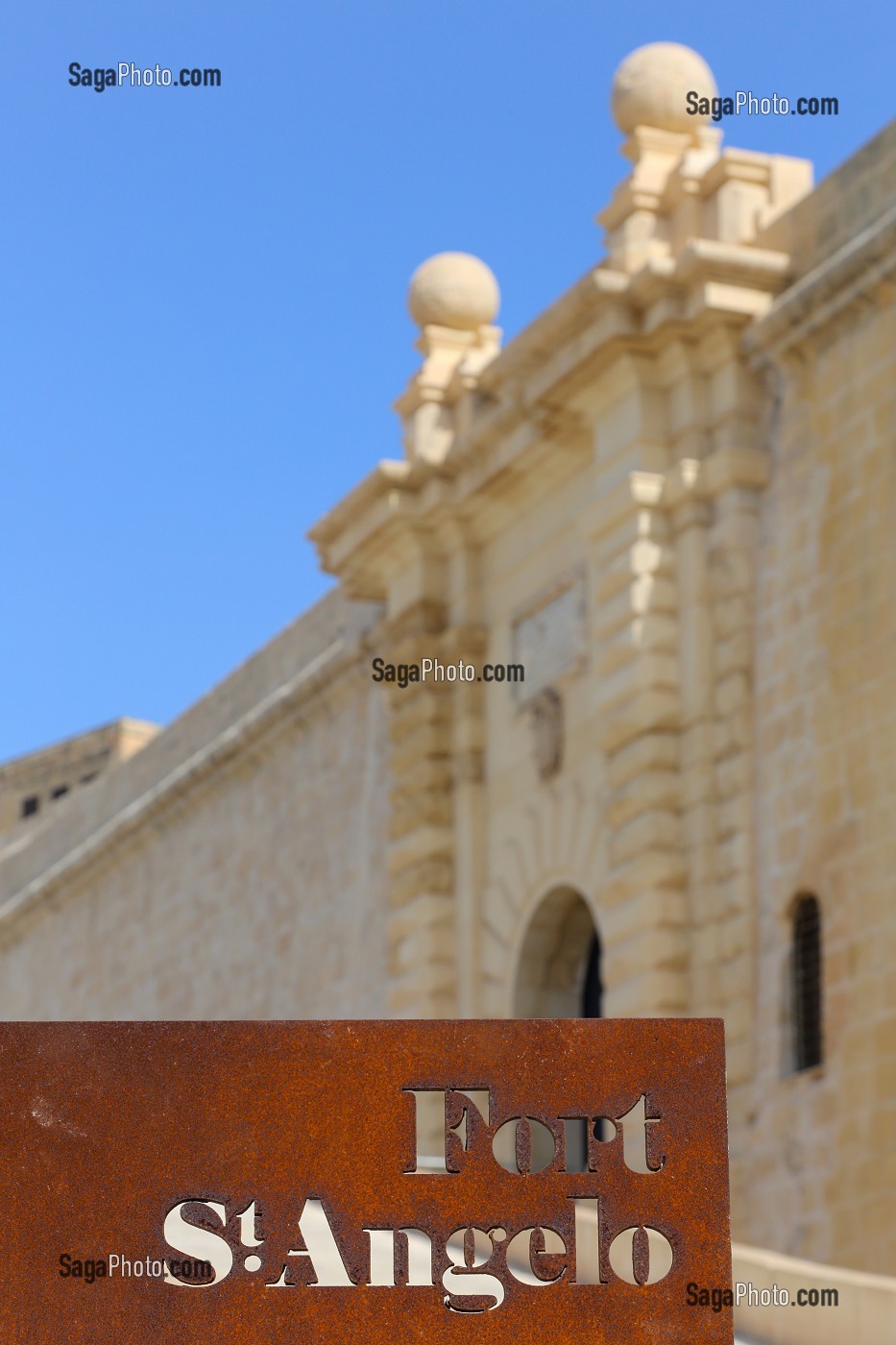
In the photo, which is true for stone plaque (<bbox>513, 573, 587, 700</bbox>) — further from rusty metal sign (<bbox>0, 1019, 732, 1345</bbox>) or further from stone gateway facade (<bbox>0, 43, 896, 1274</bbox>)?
rusty metal sign (<bbox>0, 1019, 732, 1345</bbox>)

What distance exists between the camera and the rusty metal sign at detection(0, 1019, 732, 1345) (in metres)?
6.52

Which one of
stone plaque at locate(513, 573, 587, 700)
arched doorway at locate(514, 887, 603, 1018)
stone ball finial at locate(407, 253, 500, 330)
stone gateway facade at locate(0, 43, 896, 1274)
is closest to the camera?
stone gateway facade at locate(0, 43, 896, 1274)

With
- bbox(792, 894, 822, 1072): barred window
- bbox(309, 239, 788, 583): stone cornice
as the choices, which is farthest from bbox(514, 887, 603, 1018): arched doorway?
bbox(309, 239, 788, 583): stone cornice

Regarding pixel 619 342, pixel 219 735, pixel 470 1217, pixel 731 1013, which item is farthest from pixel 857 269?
pixel 219 735

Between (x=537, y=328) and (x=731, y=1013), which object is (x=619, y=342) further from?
(x=731, y=1013)

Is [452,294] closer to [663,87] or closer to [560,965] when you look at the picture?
[663,87]

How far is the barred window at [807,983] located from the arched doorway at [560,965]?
8.77ft

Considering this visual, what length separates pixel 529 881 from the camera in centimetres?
1530

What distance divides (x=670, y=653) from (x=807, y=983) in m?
2.12

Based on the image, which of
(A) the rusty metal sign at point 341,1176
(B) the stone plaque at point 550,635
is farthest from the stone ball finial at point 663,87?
(A) the rusty metal sign at point 341,1176

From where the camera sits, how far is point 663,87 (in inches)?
574

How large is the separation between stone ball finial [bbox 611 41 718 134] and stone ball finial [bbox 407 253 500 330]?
2.71m

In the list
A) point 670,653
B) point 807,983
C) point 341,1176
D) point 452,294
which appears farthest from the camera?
point 452,294

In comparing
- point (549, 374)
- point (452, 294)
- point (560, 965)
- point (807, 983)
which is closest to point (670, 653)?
point (549, 374)
